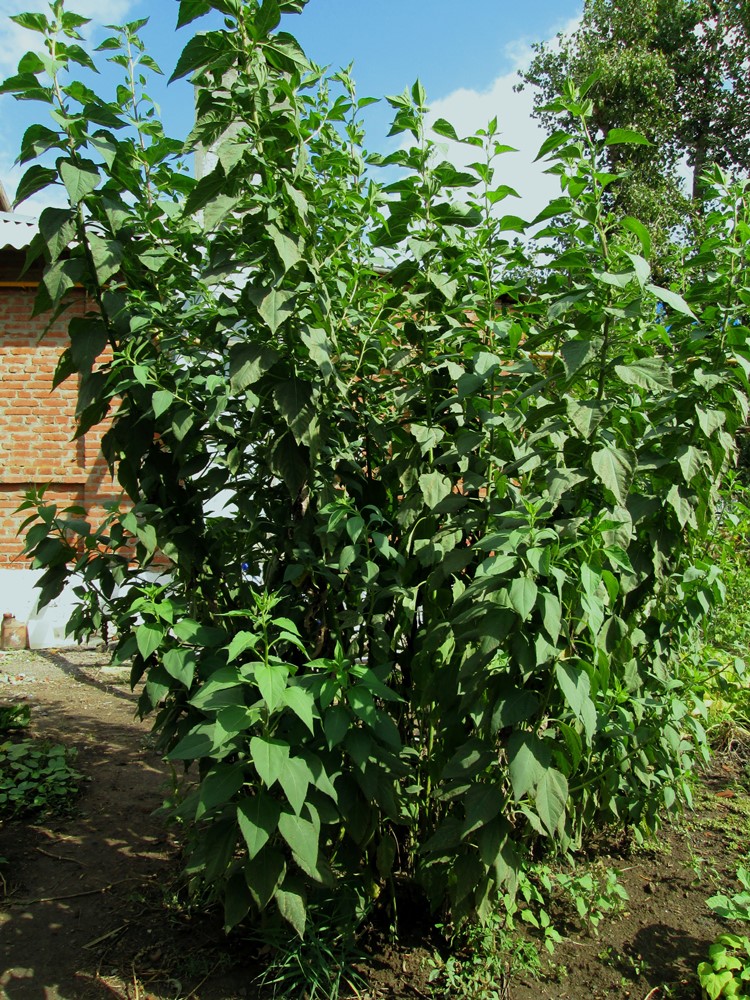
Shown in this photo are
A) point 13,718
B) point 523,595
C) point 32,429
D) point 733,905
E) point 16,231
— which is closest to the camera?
point 523,595

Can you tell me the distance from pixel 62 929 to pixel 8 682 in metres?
3.42

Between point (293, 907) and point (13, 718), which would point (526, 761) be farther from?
point (13, 718)

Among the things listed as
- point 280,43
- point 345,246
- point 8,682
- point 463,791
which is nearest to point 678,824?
point 463,791

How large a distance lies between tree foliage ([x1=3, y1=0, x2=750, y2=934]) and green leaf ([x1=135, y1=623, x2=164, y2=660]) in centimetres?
1

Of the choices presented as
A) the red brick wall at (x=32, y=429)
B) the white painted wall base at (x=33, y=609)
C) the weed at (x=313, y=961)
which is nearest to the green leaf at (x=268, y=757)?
the weed at (x=313, y=961)

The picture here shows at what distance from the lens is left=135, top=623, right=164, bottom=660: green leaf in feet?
7.20

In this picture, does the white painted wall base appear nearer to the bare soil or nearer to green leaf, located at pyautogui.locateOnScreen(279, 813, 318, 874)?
the bare soil

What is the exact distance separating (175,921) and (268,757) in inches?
47.4

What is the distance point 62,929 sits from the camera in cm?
277

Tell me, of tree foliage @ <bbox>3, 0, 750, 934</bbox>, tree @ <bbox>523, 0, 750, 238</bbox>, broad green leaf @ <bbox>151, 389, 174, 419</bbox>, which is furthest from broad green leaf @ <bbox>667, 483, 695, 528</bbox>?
tree @ <bbox>523, 0, 750, 238</bbox>

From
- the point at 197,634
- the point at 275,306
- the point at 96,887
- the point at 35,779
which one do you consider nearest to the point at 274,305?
the point at 275,306

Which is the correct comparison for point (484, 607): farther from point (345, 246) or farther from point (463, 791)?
point (345, 246)

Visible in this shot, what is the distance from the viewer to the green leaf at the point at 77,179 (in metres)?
2.17

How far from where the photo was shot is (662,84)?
47.5ft
